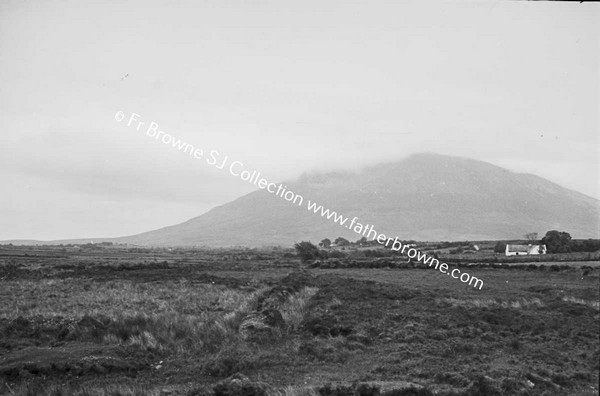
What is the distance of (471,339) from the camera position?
1291cm

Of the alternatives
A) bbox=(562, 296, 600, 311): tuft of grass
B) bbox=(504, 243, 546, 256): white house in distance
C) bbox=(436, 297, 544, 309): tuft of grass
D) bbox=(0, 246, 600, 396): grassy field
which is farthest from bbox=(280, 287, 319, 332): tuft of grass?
bbox=(504, 243, 546, 256): white house in distance

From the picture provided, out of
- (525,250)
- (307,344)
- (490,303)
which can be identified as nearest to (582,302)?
(490,303)

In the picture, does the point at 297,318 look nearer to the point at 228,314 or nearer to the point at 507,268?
the point at 228,314

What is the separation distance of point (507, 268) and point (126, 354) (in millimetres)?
37481

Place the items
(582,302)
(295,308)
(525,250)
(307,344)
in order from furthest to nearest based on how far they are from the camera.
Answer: (525,250) → (295,308) → (582,302) → (307,344)

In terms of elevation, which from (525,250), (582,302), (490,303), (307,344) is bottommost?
(307,344)

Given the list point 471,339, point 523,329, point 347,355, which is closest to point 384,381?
point 347,355

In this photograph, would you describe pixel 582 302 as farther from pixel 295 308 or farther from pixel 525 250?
pixel 525 250

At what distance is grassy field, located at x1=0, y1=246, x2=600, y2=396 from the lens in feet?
30.6

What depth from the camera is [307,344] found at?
12484 millimetres

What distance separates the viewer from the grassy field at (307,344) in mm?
9336

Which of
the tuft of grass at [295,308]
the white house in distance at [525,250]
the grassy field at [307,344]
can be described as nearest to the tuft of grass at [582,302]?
the grassy field at [307,344]

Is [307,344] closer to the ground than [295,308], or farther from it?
Answer: farther from it

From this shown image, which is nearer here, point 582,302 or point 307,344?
point 307,344
